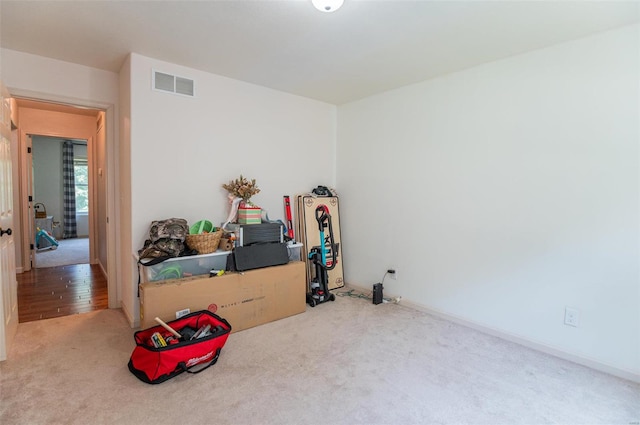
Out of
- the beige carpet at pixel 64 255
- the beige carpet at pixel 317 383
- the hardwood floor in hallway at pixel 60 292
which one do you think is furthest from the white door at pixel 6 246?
the beige carpet at pixel 64 255

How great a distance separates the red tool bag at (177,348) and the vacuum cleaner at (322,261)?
1354 millimetres

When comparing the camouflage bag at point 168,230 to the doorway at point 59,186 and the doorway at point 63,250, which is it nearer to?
the doorway at point 63,250

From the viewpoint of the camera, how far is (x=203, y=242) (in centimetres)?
284

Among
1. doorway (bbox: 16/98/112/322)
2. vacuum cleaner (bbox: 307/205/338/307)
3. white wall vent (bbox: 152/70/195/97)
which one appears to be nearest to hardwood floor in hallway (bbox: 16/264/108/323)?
doorway (bbox: 16/98/112/322)

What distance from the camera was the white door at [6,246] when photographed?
7.60 feet

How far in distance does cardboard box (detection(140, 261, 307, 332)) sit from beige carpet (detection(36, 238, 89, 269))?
4121 millimetres

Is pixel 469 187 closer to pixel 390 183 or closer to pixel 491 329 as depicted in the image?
pixel 390 183

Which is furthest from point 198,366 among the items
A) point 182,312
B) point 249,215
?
point 249,215

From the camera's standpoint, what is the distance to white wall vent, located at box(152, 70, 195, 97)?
2973 millimetres

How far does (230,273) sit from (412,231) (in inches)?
76.8

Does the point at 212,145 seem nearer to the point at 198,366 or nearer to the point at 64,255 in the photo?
the point at 198,366

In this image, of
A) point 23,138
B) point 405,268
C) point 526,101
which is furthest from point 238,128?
point 23,138

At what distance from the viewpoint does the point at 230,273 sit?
2932mm

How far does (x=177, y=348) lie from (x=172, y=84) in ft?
7.72
